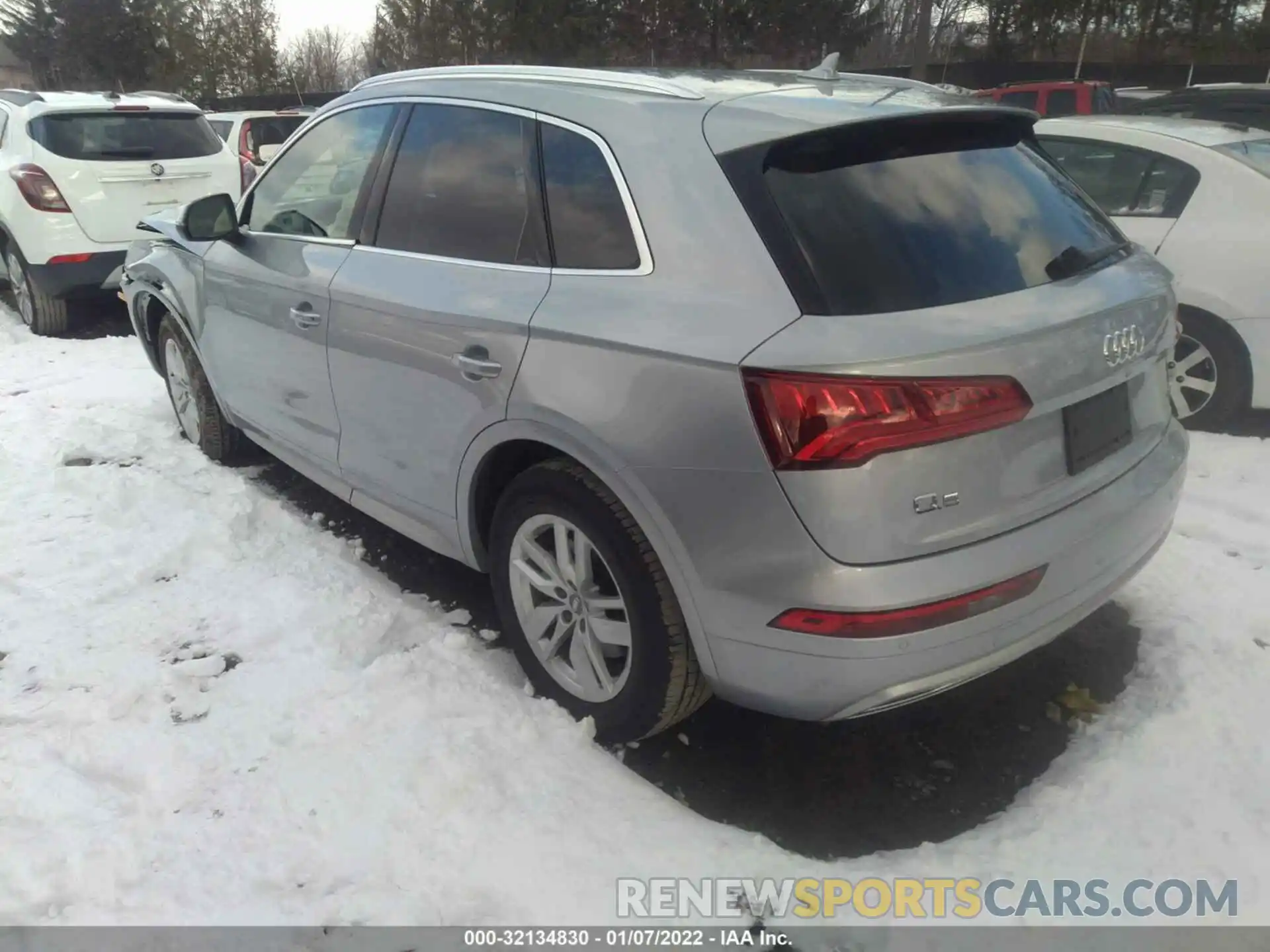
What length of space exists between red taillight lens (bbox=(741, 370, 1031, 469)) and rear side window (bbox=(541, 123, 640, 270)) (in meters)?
0.63

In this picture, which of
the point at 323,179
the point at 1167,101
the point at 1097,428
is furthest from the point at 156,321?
the point at 1167,101

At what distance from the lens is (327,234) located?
3.49 metres

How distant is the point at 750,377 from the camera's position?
2029mm

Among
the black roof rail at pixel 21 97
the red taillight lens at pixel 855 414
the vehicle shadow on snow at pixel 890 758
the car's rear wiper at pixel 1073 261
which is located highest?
the black roof rail at pixel 21 97

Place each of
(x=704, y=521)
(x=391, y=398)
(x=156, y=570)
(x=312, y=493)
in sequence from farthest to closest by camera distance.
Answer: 1. (x=312, y=493)
2. (x=156, y=570)
3. (x=391, y=398)
4. (x=704, y=521)

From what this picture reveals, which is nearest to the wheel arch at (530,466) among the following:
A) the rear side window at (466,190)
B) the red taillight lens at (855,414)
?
the red taillight lens at (855,414)

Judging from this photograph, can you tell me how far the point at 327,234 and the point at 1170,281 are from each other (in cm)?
285

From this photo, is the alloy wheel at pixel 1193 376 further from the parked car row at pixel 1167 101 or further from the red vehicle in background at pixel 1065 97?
the red vehicle in background at pixel 1065 97

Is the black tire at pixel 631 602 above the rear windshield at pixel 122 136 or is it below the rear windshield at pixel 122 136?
below

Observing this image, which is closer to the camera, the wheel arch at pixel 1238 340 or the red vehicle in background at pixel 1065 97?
the wheel arch at pixel 1238 340

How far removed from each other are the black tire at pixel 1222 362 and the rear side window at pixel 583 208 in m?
3.61

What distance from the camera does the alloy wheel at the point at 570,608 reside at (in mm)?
2574

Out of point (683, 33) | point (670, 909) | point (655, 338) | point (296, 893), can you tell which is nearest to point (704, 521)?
point (655, 338)

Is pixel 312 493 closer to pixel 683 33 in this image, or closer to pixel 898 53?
pixel 683 33
